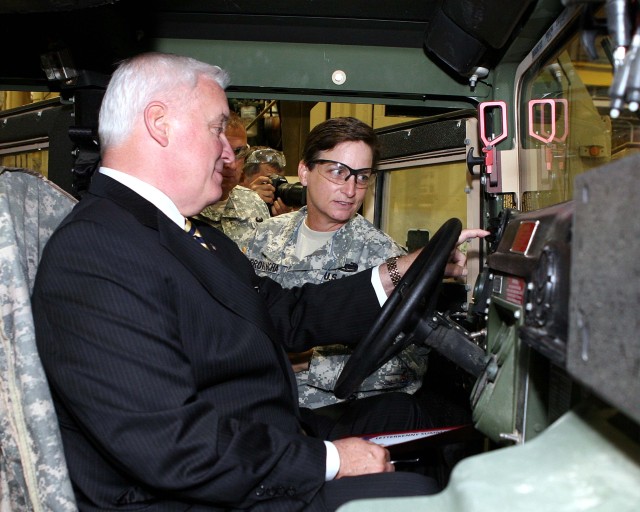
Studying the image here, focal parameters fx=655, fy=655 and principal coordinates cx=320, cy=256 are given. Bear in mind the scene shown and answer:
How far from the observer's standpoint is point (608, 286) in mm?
731

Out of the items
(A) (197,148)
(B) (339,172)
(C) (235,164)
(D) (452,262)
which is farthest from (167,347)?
(C) (235,164)

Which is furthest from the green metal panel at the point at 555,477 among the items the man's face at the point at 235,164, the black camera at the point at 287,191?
the black camera at the point at 287,191

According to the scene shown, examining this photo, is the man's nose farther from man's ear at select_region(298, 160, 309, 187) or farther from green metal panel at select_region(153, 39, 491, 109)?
man's ear at select_region(298, 160, 309, 187)

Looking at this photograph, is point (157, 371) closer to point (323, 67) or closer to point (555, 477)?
point (555, 477)

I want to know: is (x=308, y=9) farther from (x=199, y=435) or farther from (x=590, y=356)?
(x=590, y=356)

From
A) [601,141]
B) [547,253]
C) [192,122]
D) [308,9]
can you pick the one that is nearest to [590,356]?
[547,253]

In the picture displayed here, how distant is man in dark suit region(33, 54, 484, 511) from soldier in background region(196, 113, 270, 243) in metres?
1.51

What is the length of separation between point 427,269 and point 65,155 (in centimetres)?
240

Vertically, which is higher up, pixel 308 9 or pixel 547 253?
pixel 308 9

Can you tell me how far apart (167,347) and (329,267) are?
1.39 m

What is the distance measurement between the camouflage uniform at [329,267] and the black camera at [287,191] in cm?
110

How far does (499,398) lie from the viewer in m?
1.46

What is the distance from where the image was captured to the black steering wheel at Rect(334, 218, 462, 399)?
1637 mm

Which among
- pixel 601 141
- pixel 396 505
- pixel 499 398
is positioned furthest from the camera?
pixel 601 141
